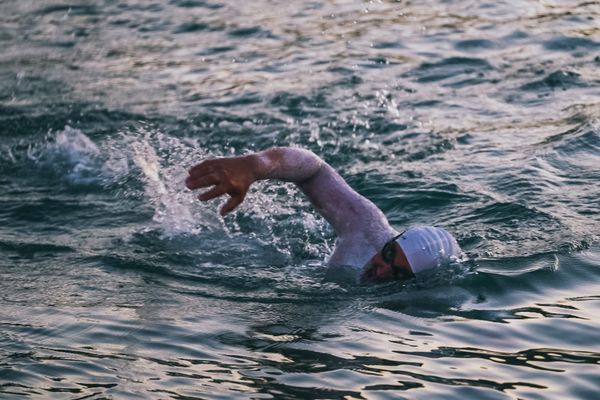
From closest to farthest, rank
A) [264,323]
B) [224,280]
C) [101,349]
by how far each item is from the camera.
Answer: [101,349] → [264,323] → [224,280]

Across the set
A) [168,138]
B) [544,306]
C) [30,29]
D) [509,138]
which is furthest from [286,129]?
[30,29]

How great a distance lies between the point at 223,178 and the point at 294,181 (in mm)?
1330

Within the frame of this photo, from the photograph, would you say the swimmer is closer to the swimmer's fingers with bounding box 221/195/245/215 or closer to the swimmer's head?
the swimmer's head

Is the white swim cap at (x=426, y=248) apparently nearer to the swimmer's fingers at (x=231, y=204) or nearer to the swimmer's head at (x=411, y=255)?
the swimmer's head at (x=411, y=255)

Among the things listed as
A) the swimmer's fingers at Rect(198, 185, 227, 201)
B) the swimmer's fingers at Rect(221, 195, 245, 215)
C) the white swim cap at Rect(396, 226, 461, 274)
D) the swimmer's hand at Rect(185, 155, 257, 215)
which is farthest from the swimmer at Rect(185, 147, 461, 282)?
the swimmer's fingers at Rect(198, 185, 227, 201)

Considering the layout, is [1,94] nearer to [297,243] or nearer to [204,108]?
[204,108]

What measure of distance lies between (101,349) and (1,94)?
7123 mm

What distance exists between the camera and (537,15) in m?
15.2

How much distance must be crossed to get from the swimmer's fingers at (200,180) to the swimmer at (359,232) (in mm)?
598

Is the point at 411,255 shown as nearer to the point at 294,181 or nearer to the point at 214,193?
the point at 294,181

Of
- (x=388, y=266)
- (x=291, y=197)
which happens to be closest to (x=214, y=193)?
(x=388, y=266)

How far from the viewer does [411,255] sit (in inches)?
293

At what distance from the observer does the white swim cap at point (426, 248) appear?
745 centimetres

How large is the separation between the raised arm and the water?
455 mm
